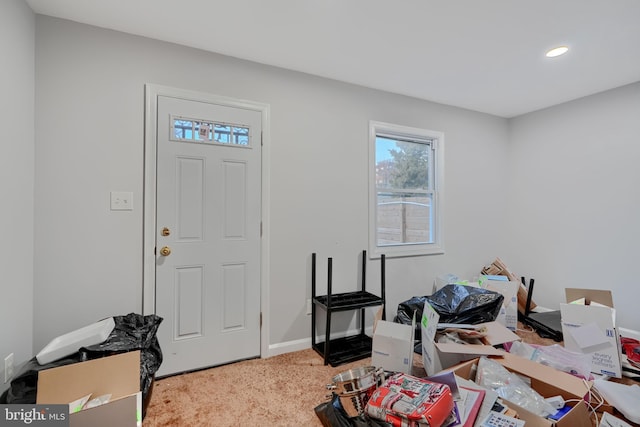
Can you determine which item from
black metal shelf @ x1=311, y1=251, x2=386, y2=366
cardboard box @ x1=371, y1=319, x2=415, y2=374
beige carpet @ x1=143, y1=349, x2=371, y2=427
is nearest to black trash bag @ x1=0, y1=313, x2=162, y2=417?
beige carpet @ x1=143, y1=349, x2=371, y2=427

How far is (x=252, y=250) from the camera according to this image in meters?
2.50

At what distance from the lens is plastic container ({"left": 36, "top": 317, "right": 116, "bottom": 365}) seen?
155cm

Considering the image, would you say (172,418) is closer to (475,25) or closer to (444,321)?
(444,321)

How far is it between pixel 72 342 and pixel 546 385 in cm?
265

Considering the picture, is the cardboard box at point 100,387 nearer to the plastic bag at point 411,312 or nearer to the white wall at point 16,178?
the white wall at point 16,178

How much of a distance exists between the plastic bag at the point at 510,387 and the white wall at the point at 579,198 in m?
2.25

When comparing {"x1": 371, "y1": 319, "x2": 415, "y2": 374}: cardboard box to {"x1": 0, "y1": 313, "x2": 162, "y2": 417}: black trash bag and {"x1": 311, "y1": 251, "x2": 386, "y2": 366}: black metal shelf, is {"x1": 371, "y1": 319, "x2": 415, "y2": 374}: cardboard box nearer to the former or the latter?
{"x1": 311, "y1": 251, "x2": 386, "y2": 366}: black metal shelf

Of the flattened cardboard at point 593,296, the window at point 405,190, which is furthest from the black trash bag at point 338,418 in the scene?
the flattened cardboard at point 593,296

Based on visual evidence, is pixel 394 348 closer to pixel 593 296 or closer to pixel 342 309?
pixel 342 309

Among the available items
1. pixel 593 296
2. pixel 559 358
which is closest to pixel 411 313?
pixel 559 358

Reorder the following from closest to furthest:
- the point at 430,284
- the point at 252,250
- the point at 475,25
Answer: the point at 475,25 → the point at 252,250 → the point at 430,284

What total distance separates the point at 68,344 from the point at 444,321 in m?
2.62

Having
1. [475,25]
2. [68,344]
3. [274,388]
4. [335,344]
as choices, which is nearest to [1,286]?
[68,344]

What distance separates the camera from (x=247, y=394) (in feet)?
6.62
